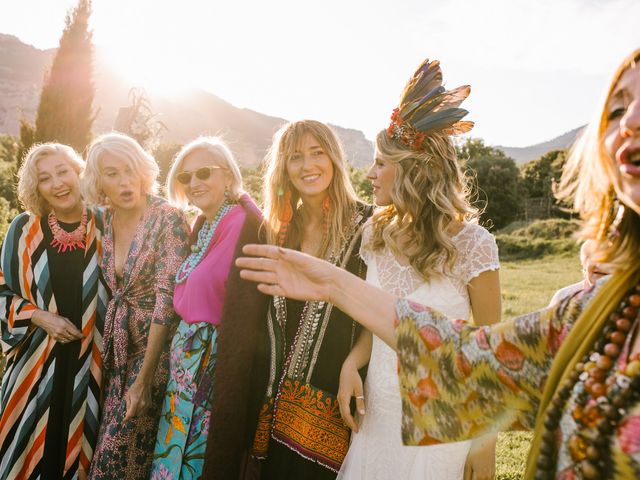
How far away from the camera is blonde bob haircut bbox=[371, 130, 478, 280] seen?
235 cm

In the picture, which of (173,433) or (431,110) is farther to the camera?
(173,433)

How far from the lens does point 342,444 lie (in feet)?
8.04

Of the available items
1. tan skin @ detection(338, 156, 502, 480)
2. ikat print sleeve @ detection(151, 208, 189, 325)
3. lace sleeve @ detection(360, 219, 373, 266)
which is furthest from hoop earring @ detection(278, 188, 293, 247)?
ikat print sleeve @ detection(151, 208, 189, 325)

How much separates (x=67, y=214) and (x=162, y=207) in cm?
81

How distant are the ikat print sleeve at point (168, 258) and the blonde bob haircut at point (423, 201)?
1366 millimetres

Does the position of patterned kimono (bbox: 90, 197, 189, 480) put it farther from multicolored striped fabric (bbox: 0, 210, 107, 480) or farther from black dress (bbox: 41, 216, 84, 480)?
black dress (bbox: 41, 216, 84, 480)

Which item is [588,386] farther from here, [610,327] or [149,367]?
[149,367]

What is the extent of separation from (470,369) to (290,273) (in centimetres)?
63

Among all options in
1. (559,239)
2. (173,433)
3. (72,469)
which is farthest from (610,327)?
(559,239)

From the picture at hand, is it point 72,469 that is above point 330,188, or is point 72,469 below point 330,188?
below

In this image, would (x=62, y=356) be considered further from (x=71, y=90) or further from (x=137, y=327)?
(x=71, y=90)

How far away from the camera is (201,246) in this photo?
298 centimetres

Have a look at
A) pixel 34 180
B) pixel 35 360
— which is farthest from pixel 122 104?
pixel 35 360

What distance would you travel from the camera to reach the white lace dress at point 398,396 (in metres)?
2.11
